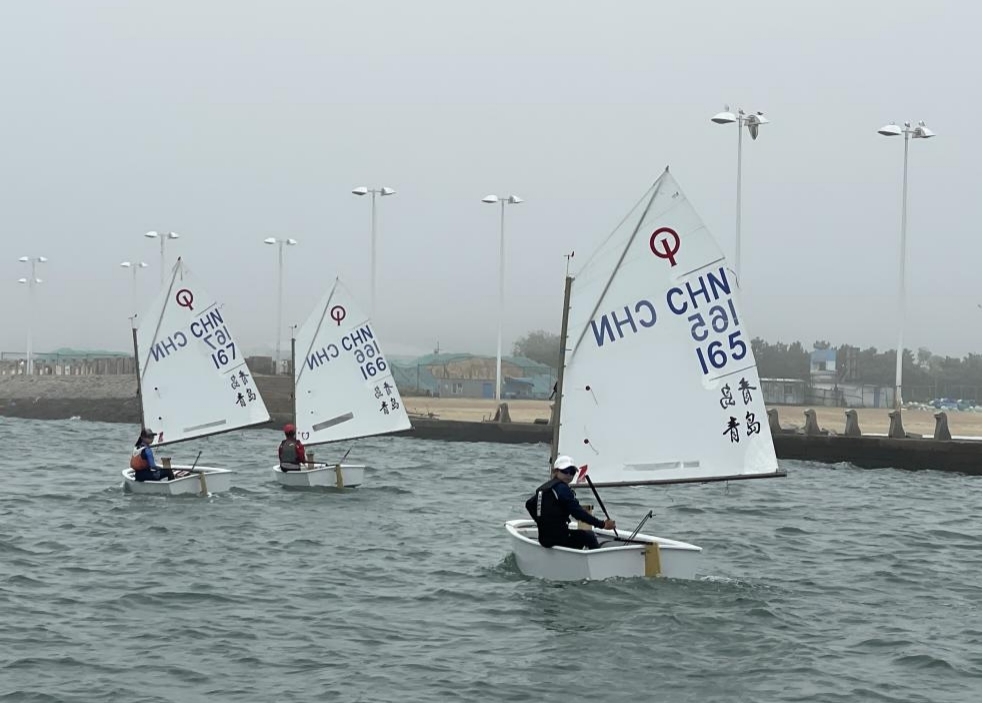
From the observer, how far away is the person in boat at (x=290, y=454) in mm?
31094

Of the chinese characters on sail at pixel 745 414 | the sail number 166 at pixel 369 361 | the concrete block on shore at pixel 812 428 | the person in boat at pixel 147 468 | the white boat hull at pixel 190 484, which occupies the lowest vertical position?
the white boat hull at pixel 190 484

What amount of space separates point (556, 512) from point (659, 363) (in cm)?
341

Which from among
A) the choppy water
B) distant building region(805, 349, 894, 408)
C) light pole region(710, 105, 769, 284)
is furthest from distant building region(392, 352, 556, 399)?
the choppy water

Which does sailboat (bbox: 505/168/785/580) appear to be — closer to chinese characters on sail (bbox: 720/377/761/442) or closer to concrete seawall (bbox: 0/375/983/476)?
chinese characters on sail (bbox: 720/377/761/442)

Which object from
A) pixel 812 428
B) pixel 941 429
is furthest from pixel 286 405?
pixel 941 429

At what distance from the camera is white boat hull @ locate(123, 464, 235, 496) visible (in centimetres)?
2812

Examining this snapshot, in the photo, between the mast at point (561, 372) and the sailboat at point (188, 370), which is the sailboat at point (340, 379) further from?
the mast at point (561, 372)

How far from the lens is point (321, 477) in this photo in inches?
1206

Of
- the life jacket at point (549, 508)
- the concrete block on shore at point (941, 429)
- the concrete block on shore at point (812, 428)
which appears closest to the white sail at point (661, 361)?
the life jacket at point (549, 508)

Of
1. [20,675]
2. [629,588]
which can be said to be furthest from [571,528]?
[20,675]

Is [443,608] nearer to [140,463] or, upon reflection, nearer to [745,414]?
[745,414]

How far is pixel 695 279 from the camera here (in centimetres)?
1936

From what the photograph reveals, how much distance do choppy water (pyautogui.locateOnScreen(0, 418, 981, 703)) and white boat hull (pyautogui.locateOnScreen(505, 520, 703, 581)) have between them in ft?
0.61

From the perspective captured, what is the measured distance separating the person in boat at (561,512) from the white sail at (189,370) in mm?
17206
